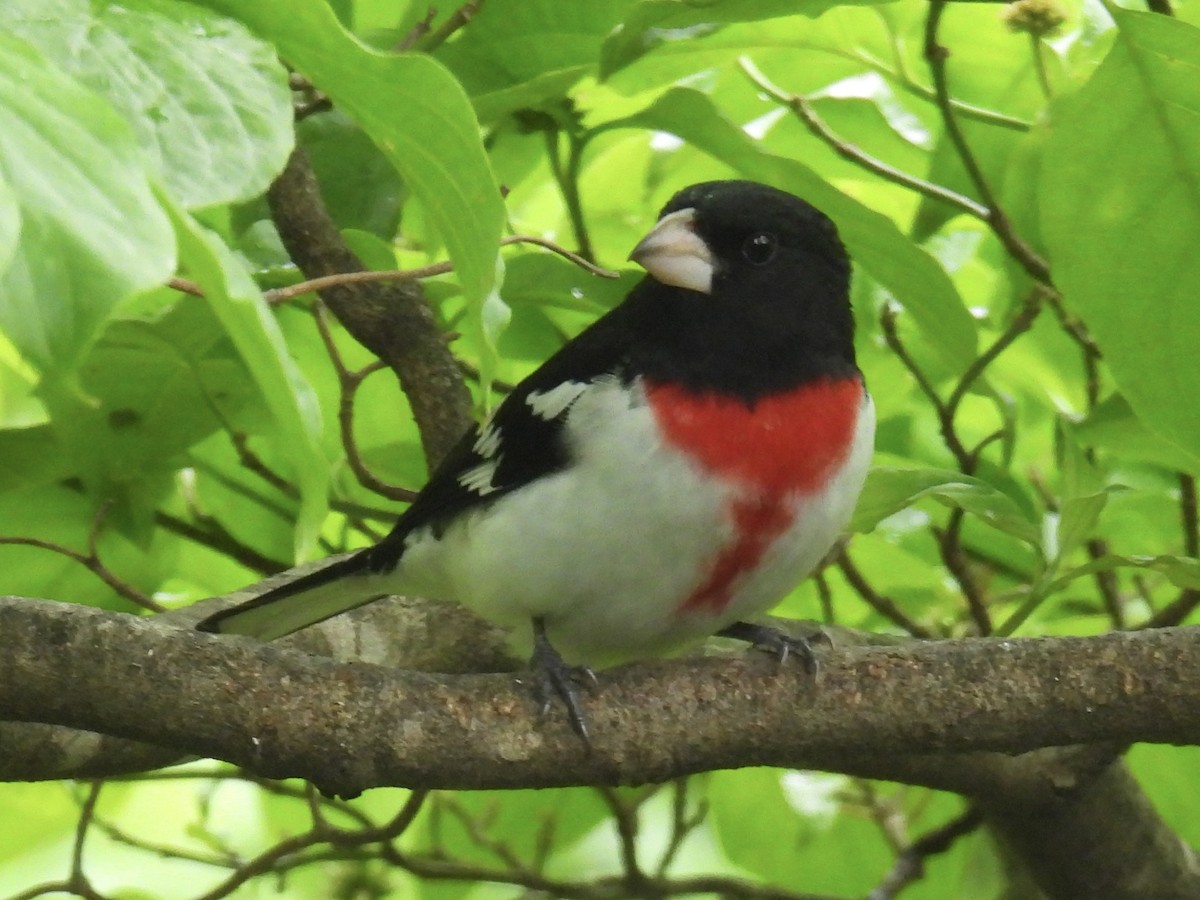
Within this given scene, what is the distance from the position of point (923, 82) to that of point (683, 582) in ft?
2.00

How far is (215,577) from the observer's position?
1.81 meters

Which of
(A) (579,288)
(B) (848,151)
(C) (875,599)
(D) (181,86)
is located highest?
(D) (181,86)

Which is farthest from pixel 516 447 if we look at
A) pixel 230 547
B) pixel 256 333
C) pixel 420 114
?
pixel 256 333

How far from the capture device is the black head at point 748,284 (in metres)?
1.52

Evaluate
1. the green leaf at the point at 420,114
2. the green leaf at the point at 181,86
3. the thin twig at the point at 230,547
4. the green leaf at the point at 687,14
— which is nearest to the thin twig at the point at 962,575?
the green leaf at the point at 687,14

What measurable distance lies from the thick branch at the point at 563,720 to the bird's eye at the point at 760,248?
0.50 m

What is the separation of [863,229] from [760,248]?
0.28 meters

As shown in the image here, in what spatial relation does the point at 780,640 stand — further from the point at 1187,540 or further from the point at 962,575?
the point at 1187,540

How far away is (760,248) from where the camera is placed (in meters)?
1.60

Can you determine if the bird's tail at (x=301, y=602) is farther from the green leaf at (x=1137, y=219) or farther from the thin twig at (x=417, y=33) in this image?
the green leaf at (x=1137, y=219)

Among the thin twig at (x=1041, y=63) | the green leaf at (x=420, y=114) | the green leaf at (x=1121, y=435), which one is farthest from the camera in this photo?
the thin twig at (x=1041, y=63)

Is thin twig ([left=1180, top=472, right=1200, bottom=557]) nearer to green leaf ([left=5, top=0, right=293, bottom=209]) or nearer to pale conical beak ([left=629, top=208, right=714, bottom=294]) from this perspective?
pale conical beak ([left=629, top=208, right=714, bottom=294])

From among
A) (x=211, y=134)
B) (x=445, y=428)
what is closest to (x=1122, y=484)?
(x=445, y=428)

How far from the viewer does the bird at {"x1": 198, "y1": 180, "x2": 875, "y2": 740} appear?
145cm
